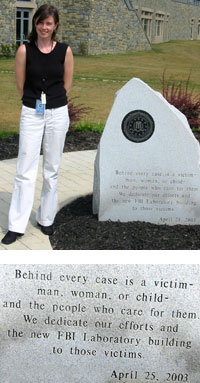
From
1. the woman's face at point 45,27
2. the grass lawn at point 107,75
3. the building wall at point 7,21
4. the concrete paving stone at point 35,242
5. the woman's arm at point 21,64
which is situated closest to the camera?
the woman's face at point 45,27

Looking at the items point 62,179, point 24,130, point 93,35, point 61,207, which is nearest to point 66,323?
point 24,130

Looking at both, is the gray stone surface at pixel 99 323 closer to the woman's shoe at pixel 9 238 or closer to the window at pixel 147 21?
the woman's shoe at pixel 9 238

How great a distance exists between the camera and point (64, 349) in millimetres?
3551

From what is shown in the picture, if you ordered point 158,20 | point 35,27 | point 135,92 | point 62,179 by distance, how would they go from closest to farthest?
point 35,27 → point 135,92 → point 62,179 → point 158,20

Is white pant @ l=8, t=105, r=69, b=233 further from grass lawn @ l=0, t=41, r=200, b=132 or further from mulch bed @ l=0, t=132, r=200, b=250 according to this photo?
grass lawn @ l=0, t=41, r=200, b=132

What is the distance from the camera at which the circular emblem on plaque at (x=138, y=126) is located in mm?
5633

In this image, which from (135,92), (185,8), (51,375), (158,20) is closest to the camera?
(51,375)

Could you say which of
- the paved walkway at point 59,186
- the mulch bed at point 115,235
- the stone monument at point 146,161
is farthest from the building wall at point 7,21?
the stone monument at point 146,161

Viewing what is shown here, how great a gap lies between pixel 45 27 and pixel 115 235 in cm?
198

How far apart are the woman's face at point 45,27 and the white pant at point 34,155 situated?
2.11 feet

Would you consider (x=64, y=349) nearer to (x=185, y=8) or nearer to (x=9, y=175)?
(x=9, y=175)

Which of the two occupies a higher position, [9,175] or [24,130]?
[24,130]

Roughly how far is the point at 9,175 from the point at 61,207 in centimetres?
162

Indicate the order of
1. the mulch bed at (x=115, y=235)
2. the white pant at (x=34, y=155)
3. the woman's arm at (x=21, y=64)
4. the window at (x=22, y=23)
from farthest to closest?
the window at (x=22, y=23) < the mulch bed at (x=115, y=235) < the white pant at (x=34, y=155) < the woman's arm at (x=21, y=64)
